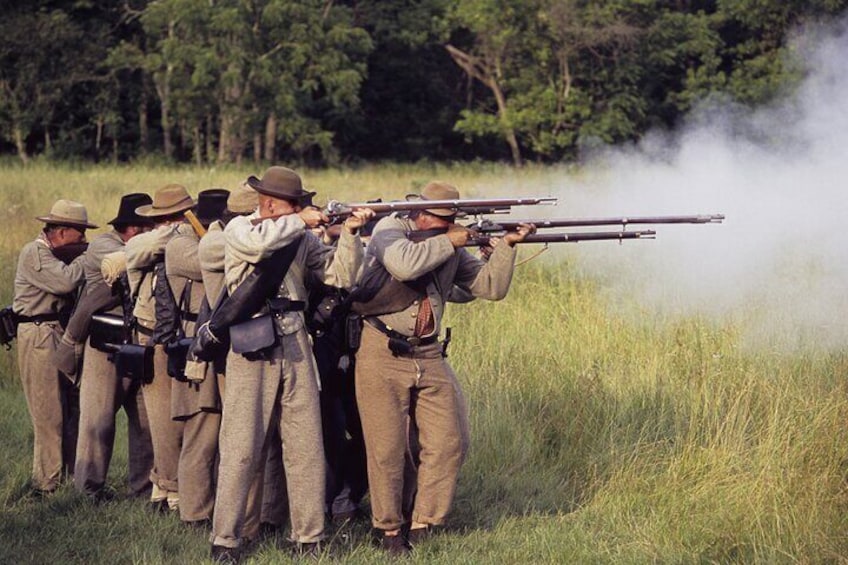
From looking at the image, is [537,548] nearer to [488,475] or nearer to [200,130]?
[488,475]

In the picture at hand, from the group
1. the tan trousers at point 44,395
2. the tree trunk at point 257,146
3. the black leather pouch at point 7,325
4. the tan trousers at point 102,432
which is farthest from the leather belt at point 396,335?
the tree trunk at point 257,146

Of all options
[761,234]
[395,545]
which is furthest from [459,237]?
[761,234]

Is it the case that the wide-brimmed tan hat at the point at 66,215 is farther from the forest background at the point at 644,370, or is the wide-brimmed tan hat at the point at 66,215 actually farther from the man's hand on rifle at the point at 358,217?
the man's hand on rifle at the point at 358,217

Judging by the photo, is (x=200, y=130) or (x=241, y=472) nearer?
(x=241, y=472)

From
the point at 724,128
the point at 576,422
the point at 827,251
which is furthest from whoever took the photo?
the point at 724,128

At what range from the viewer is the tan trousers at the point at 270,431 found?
7.19 metres

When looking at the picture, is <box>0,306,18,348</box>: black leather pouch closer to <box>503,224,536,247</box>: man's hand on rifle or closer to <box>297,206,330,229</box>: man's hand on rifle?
<box>297,206,330,229</box>: man's hand on rifle

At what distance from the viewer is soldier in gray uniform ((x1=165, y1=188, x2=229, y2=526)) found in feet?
26.5

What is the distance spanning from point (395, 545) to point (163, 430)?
1928 mm

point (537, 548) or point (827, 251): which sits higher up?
point (827, 251)

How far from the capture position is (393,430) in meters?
7.61

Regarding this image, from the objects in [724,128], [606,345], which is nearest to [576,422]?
[606,345]

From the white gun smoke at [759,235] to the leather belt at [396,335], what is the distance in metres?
3.76

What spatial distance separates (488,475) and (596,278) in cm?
544
